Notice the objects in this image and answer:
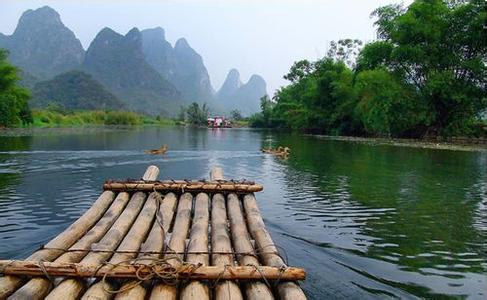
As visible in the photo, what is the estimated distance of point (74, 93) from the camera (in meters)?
113

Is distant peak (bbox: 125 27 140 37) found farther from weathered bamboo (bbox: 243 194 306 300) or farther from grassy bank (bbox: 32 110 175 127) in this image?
weathered bamboo (bbox: 243 194 306 300)

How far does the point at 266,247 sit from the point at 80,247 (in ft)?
7.36

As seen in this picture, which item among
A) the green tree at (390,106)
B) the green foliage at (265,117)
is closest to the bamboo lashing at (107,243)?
the green tree at (390,106)

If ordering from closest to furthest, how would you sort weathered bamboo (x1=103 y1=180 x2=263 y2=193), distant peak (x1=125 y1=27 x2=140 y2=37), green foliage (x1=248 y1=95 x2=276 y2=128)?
1. weathered bamboo (x1=103 y1=180 x2=263 y2=193)
2. green foliage (x1=248 y1=95 x2=276 y2=128)
3. distant peak (x1=125 y1=27 x2=140 y2=37)

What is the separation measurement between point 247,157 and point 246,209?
16895 millimetres

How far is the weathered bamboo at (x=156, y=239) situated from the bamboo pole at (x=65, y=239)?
37.1 inches

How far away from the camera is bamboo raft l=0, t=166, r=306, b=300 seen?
4148 mm

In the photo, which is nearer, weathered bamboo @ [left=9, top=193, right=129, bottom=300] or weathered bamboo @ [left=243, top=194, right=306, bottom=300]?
weathered bamboo @ [left=9, top=193, right=129, bottom=300]

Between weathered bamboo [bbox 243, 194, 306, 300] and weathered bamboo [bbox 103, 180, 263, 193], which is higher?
weathered bamboo [bbox 103, 180, 263, 193]

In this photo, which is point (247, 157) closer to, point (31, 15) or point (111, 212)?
point (111, 212)

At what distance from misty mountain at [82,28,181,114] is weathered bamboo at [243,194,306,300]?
465 feet

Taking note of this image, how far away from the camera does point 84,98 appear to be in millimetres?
112062

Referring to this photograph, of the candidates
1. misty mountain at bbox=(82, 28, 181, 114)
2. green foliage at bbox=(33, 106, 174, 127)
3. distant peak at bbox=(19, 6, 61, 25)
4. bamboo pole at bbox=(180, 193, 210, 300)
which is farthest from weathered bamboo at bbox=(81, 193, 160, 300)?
distant peak at bbox=(19, 6, 61, 25)

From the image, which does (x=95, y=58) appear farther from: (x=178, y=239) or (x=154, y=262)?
(x=154, y=262)
